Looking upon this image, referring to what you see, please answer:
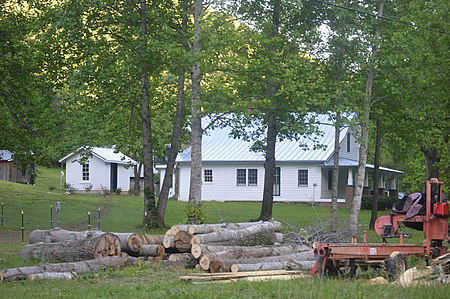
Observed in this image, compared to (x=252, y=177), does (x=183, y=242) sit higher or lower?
lower

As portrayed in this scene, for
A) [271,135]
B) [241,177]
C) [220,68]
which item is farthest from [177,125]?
[241,177]

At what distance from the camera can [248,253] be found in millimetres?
19375

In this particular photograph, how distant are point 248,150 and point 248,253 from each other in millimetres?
39881

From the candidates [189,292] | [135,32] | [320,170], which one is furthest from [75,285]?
[320,170]

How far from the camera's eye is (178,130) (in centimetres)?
3434

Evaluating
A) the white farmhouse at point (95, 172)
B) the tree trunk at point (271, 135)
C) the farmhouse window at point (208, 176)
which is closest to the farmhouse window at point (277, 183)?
the farmhouse window at point (208, 176)

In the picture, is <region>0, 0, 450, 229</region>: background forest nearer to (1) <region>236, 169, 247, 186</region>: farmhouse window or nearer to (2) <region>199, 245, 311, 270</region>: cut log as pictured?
(2) <region>199, 245, 311, 270</region>: cut log

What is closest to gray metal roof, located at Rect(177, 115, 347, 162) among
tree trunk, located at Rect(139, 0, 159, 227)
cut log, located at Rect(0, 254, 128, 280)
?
tree trunk, located at Rect(139, 0, 159, 227)

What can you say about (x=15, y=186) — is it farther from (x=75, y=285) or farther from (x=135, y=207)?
(x=75, y=285)

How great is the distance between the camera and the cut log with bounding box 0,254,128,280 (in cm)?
1606

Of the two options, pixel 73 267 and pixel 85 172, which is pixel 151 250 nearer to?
pixel 73 267

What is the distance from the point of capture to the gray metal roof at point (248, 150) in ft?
189

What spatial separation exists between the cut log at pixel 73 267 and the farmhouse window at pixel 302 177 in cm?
3989

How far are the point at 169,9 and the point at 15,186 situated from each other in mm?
29693
